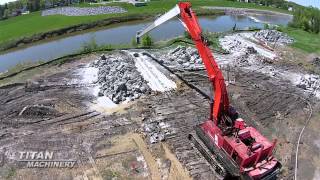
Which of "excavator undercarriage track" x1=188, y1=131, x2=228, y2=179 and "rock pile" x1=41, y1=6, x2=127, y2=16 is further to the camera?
"rock pile" x1=41, y1=6, x2=127, y2=16

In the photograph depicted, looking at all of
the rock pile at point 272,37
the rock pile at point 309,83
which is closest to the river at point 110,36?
the rock pile at point 272,37

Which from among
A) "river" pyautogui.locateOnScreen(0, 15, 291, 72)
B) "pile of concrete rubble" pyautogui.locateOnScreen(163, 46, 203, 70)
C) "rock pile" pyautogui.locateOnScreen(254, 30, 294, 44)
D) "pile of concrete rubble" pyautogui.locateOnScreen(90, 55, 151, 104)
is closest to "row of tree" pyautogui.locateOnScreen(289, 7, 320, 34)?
"river" pyautogui.locateOnScreen(0, 15, 291, 72)

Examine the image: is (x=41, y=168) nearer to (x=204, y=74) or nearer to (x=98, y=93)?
(x=98, y=93)

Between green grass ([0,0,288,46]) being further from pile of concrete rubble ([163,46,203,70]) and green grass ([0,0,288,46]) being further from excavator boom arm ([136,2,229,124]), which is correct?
excavator boom arm ([136,2,229,124])

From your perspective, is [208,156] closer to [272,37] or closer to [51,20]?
[272,37]

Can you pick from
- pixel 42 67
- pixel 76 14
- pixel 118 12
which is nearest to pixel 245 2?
pixel 118 12

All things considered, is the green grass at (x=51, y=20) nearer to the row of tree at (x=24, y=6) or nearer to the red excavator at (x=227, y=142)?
the row of tree at (x=24, y=6)
